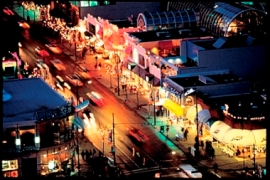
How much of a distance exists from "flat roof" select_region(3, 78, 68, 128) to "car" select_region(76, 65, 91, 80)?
→ 19.2 metres

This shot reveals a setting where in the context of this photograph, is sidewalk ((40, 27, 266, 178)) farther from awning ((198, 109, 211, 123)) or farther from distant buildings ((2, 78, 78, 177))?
distant buildings ((2, 78, 78, 177))

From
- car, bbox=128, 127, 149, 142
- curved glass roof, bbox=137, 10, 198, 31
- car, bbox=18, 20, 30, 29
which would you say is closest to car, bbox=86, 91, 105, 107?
car, bbox=128, 127, 149, 142

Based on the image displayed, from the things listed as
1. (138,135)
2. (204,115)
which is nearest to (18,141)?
(138,135)

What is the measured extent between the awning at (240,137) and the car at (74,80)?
78.7ft

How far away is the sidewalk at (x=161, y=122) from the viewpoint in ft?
195

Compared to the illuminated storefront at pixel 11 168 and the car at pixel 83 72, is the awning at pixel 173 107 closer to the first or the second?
the car at pixel 83 72

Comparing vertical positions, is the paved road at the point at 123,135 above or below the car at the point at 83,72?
below

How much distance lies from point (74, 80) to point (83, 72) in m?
4.32

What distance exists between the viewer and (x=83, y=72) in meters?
87.4

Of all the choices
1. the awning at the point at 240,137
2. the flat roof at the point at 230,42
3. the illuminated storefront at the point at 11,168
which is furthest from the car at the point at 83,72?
the illuminated storefront at the point at 11,168

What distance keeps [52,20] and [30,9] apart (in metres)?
8.81

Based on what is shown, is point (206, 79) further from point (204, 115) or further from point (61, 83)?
point (61, 83)

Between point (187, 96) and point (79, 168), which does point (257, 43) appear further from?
point (79, 168)

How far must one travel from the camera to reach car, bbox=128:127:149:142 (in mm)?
65812
